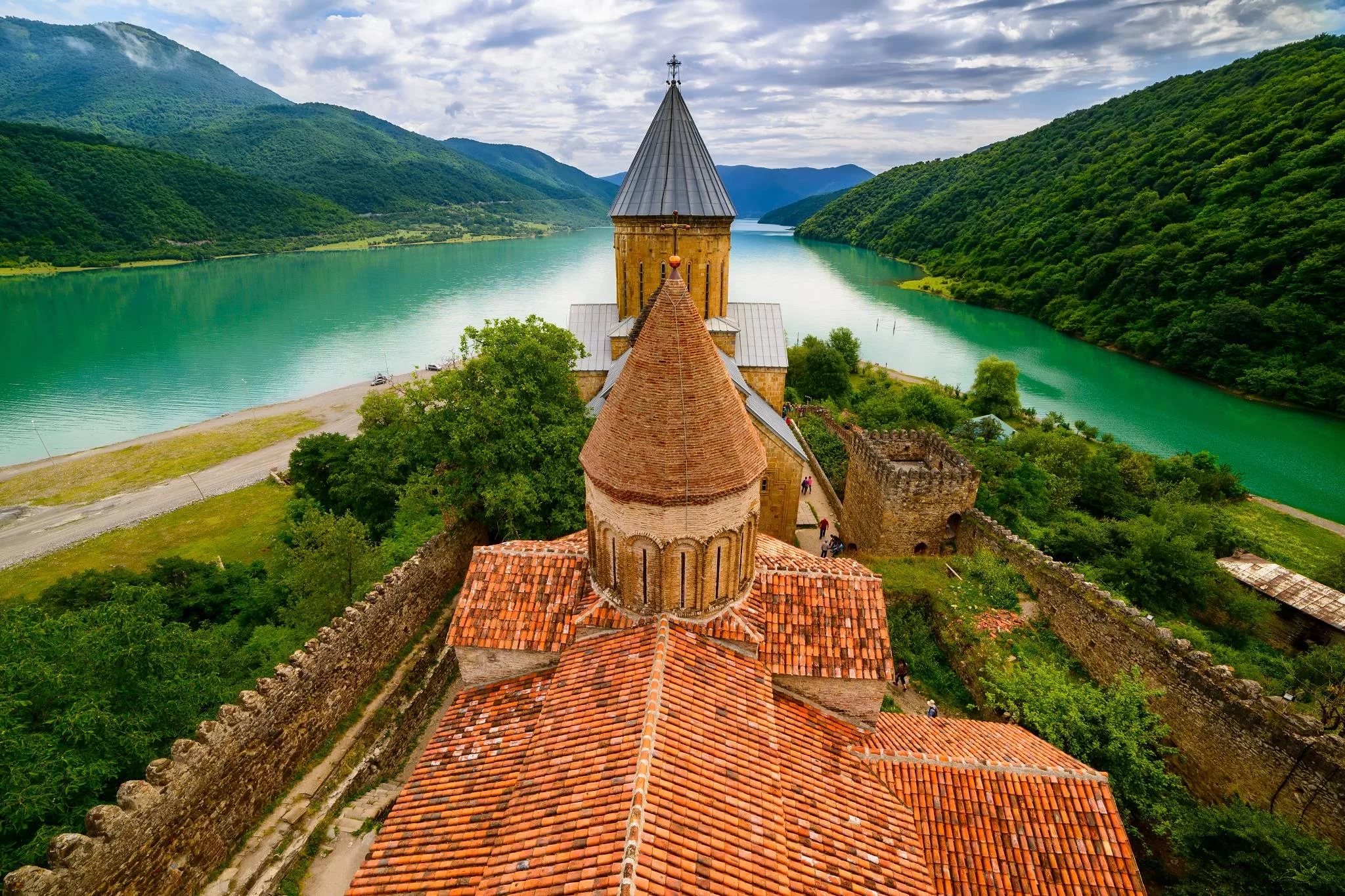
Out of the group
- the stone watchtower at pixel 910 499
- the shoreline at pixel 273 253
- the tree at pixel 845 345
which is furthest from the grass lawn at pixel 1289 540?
the shoreline at pixel 273 253

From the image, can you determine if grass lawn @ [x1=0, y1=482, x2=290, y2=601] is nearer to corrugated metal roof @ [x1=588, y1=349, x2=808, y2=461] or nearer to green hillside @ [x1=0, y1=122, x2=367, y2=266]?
corrugated metal roof @ [x1=588, y1=349, x2=808, y2=461]

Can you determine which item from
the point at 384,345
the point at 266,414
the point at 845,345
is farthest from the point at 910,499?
the point at 384,345

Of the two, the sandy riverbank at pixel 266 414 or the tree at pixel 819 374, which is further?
the tree at pixel 819 374

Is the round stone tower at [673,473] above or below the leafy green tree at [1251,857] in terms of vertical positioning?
above

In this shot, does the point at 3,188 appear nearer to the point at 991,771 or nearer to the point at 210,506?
the point at 210,506

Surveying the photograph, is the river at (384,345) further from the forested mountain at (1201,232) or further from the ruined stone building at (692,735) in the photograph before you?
the ruined stone building at (692,735)
